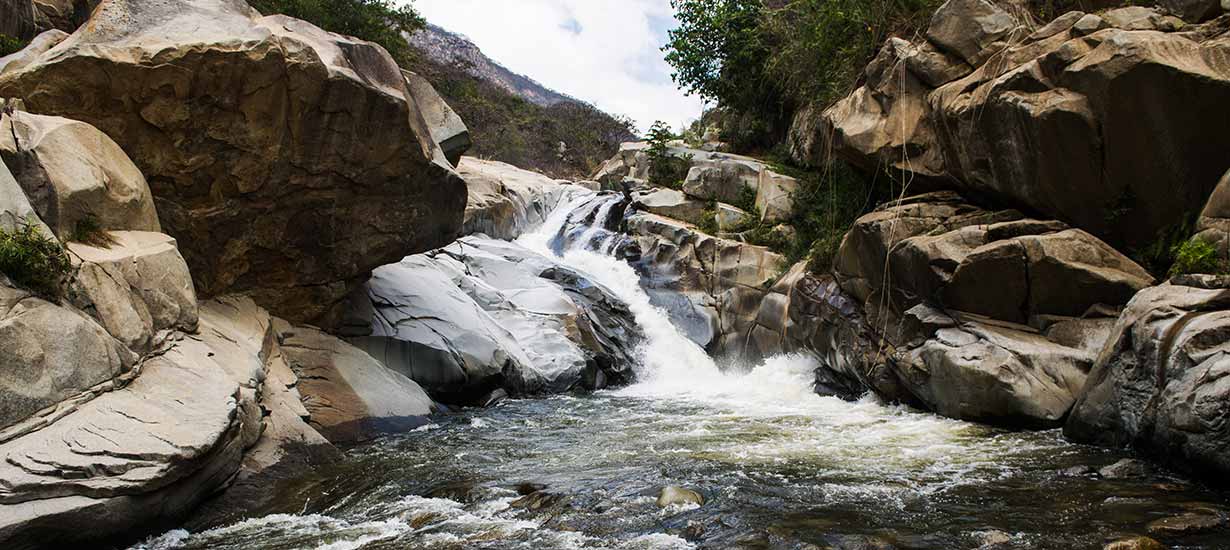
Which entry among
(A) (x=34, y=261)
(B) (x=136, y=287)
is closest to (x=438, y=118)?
(B) (x=136, y=287)

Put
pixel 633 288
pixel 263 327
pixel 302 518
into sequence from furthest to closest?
pixel 633 288 → pixel 263 327 → pixel 302 518

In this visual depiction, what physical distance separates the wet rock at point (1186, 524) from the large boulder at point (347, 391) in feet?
29.4

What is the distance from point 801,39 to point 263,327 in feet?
46.5

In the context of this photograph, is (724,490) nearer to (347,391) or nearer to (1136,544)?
(1136,544)

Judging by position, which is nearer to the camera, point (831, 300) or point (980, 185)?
point (980, 185)

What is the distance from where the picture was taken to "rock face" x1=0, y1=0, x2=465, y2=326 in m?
9.33

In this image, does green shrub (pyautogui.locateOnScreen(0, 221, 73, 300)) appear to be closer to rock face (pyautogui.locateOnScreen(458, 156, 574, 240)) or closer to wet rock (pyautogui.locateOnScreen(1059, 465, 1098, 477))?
wet rock (pyautogui.locateOnScreen(1059, 465, 1098, 477))

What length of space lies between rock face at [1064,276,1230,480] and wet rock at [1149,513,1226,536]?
0.76 metres

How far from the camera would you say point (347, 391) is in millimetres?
11352

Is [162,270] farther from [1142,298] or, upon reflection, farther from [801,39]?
[801,39]

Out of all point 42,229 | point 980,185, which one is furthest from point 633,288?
point 42,229

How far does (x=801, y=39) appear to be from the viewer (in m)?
19.1

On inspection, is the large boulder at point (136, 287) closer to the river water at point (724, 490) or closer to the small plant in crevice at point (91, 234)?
the small plant in crevice at point (91, 234)

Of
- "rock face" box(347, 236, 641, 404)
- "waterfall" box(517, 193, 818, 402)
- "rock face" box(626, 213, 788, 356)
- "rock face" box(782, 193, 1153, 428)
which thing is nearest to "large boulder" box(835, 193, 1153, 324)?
"rock face" box(782, 193, 1153, 428)
